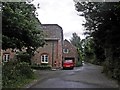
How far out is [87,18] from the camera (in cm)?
2425

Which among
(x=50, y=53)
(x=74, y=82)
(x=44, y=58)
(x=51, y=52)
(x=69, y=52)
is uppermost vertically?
(x=69, y=52)

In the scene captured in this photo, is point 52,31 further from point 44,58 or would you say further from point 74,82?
point 74,82

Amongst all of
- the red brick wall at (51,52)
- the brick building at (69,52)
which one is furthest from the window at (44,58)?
the brick building at (69,52)

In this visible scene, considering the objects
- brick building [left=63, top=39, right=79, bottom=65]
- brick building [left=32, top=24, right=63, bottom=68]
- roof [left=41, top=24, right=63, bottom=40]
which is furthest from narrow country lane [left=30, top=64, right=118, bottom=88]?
brick building [left=63, top=39, right=79, bottom=65]

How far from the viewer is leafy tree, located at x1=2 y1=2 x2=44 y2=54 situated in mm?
18984

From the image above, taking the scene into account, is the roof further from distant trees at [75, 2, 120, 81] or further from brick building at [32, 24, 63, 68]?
distant trees at [75, 2, 120, 81]

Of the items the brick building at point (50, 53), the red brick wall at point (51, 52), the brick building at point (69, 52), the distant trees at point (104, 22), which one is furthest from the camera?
the brick building at point (69, 52)

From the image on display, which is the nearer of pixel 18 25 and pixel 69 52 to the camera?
pixel 18 25

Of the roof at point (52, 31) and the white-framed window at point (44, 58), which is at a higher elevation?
the roof at point (52, 31)

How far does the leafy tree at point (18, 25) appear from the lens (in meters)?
19.0

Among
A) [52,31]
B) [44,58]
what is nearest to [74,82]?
[44,58]

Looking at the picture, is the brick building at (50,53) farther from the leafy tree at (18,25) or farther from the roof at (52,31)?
the leafy tree at (18,25)

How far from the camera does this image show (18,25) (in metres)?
20.7

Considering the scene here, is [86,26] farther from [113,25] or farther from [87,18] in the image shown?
[113,25]
